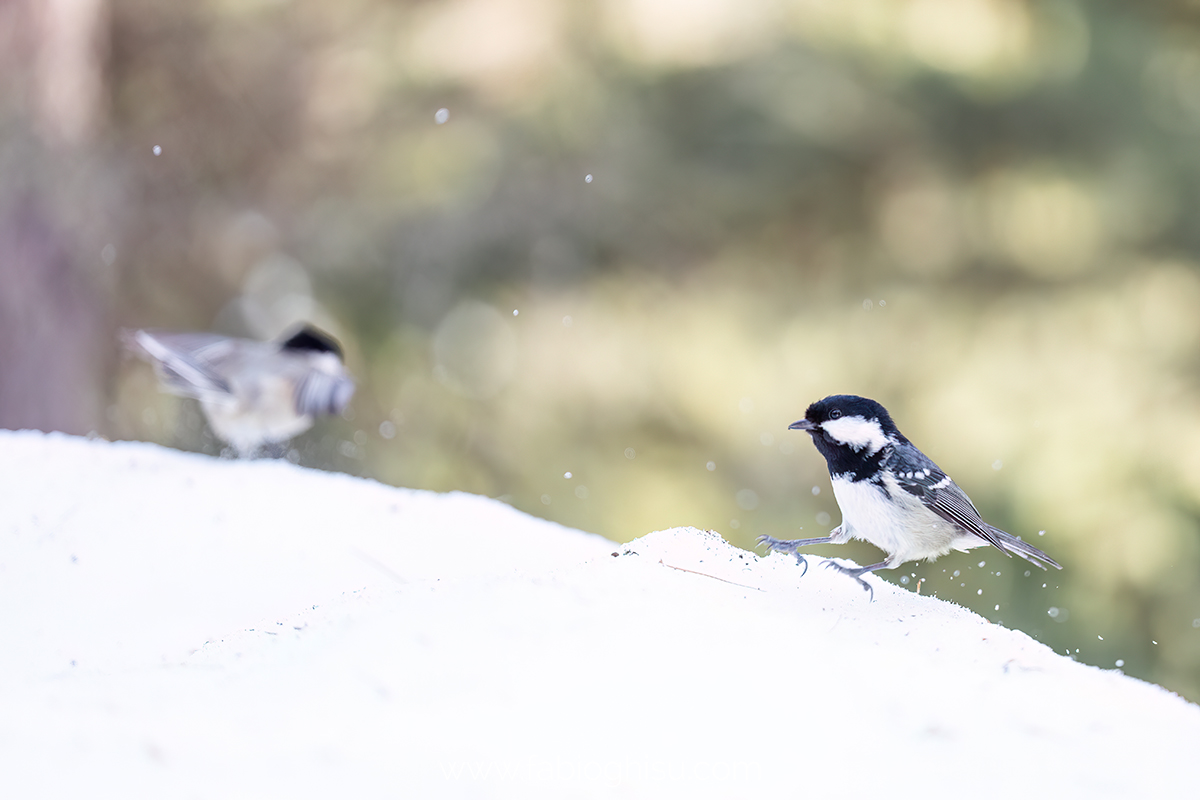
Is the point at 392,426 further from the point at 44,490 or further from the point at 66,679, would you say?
the point at 66,679

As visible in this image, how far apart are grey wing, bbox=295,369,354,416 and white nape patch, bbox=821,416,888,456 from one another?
7.49ft

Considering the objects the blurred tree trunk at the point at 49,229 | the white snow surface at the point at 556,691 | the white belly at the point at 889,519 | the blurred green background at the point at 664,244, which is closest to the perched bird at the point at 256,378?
the blurred green background at the point at 664,244

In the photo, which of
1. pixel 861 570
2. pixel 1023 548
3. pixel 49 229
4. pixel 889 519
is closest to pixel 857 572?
pixel 861 570

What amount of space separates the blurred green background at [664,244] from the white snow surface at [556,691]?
2.40 metres

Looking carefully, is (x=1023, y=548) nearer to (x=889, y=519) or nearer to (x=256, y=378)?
(x=889, y=519)

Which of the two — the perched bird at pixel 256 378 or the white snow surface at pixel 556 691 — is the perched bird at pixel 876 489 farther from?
the perched bird at pixel 256 378

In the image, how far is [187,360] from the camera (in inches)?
149

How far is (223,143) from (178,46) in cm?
65

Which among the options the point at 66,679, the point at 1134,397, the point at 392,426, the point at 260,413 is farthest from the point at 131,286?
the point at 1134,397

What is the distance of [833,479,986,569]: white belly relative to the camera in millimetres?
1937

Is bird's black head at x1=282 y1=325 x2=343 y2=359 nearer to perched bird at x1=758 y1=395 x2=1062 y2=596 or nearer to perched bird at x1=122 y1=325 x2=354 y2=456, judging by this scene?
perched bird at x1=122 y1=325 x2=354 y2=456

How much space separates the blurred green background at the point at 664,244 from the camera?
14.6 feet

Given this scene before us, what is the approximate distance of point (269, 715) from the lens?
135cm

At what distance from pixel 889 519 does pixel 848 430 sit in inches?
8.1
